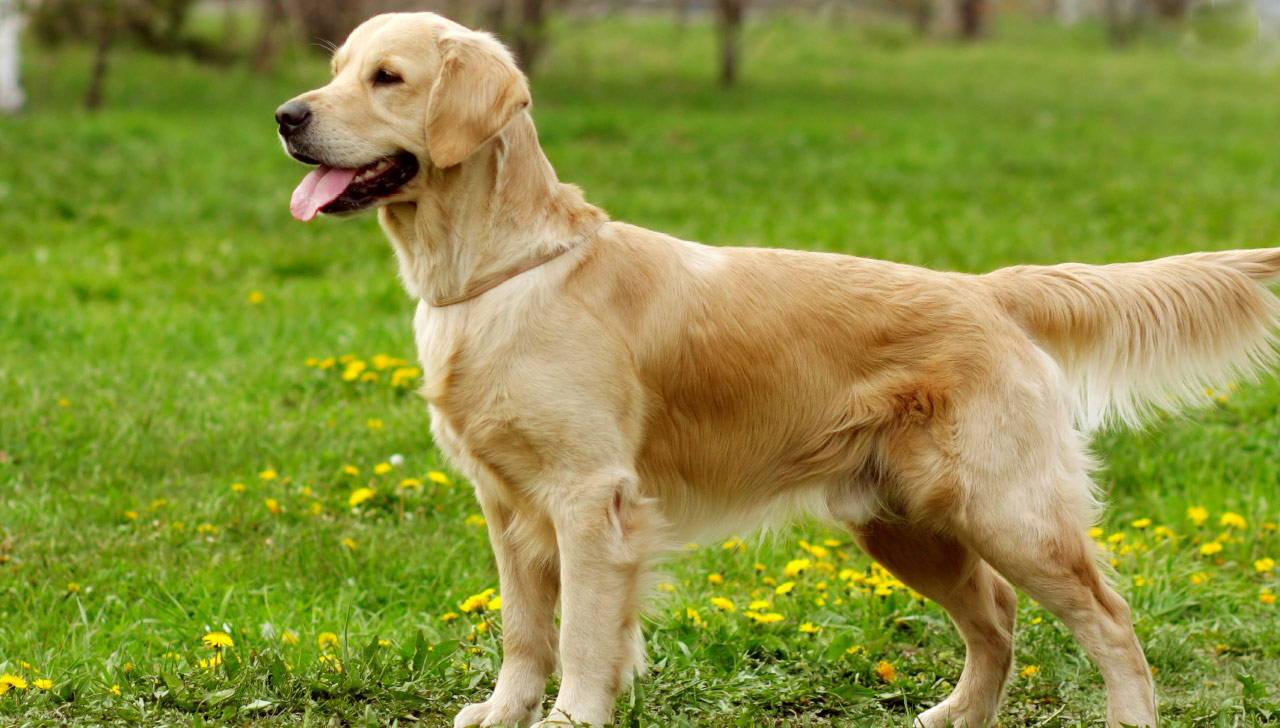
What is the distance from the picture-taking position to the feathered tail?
3494 millimetres

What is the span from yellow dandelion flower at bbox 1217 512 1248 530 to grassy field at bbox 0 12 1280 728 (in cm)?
7

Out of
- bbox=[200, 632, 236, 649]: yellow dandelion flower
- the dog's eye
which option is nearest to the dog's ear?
the dog's eye

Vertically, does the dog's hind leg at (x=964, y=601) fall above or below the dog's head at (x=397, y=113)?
below

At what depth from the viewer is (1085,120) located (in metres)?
17.2

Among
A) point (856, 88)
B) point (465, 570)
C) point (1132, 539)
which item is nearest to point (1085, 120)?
point (856, 88)

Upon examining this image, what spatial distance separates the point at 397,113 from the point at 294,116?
0.82 feet

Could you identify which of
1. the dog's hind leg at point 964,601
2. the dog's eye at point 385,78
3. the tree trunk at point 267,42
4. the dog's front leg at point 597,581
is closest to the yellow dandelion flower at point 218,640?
the dog's front leg at point 597,581

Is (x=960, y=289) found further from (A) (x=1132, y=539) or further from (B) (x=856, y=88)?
(B) (x=856, y=88)

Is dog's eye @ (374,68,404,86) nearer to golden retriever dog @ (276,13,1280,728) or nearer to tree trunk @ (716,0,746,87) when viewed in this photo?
golden retriever dog @ (276,13,1280,728)

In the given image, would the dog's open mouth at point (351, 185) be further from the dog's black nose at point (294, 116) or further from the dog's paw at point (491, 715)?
the dog's paw at point (491, 715)

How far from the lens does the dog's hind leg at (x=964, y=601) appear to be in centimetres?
362

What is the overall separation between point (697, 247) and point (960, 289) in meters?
0.72

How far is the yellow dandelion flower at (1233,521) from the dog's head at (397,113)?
3.10 metres

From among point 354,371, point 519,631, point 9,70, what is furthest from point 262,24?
point 519,631
